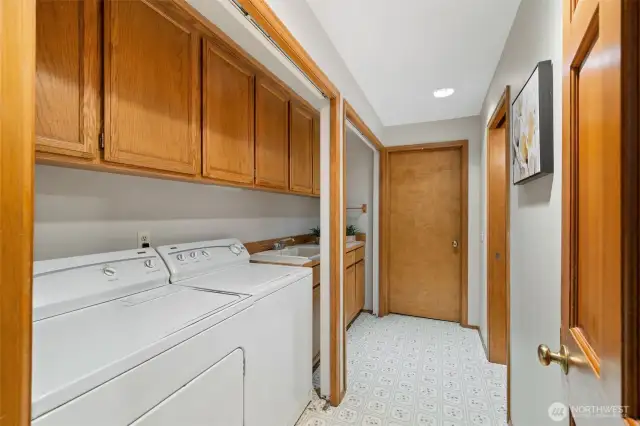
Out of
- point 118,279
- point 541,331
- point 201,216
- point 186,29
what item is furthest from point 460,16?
point 118,279

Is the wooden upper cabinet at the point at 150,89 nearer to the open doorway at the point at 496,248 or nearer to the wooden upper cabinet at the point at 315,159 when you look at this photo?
the wooden upper cabinet at the point at 315,159

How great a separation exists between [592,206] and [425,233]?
308 centimetres

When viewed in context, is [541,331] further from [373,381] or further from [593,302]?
[373,381]

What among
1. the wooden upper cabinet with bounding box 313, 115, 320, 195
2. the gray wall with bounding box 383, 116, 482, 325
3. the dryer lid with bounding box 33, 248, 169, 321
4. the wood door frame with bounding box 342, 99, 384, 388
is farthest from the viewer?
the gray wall with bounding box 383, 116, 482, 325

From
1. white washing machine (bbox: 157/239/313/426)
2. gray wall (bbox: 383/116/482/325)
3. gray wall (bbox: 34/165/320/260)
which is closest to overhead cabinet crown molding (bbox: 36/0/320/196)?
gray wall (bbox: 34/165/320/260)

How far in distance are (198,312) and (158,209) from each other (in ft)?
2.68

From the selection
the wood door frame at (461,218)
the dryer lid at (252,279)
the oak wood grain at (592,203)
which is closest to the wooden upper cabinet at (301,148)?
the dryer lid at (252,279)

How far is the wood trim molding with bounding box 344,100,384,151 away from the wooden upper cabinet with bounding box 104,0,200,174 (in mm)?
1147

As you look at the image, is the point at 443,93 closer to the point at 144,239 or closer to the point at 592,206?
the point at 592,206

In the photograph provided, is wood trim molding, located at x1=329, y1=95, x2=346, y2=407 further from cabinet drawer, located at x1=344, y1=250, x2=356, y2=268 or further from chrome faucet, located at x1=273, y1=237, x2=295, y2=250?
cabinet drawer, located at x1=344, y1=250, x2=356, y2=268

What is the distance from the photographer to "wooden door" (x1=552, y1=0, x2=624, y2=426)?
1.48 ft

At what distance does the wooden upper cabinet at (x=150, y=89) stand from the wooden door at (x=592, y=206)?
1421mm

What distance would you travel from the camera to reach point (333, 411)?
1.86 m

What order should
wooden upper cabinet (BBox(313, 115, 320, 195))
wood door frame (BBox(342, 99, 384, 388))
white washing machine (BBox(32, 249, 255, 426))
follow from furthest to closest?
1. wooden upper cabinet (BBox(313, 115, 320, 195))
2. wood door frame (BBox(342, 99, 384, 388))
3. white washing machine (BBox(32, 249, 255, 426))
